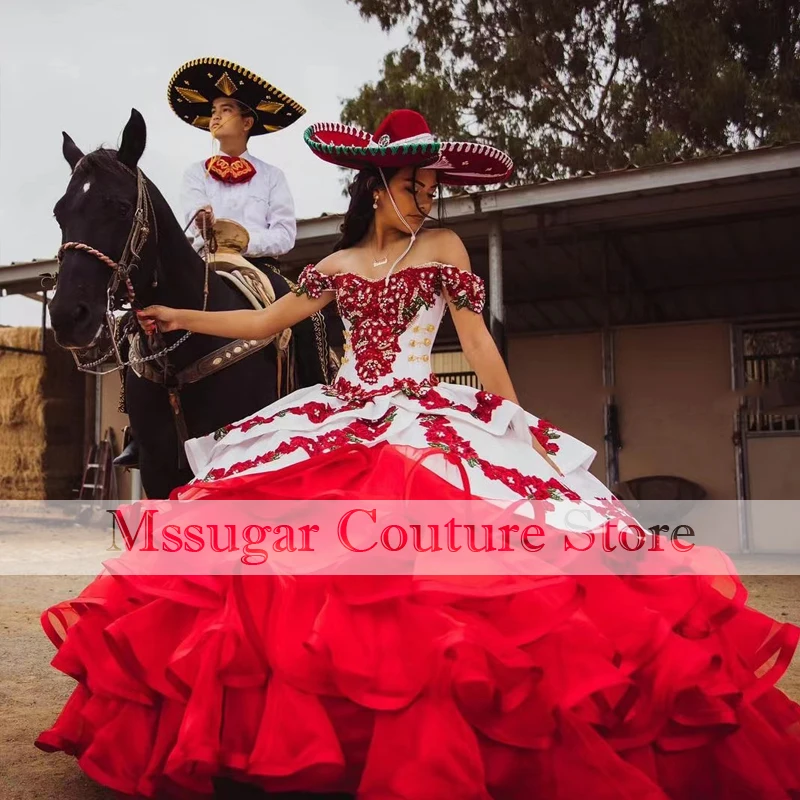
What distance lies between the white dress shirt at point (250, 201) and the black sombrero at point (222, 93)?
27 cm

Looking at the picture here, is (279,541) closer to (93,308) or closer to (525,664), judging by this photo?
(525,664)

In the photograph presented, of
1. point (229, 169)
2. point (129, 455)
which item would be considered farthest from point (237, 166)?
point (129, 455)

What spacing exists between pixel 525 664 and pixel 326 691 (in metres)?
0.41

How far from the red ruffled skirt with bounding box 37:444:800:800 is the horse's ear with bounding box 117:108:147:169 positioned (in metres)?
1.78

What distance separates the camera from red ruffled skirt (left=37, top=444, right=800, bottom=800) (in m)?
1.64

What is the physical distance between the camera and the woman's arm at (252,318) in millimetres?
2611

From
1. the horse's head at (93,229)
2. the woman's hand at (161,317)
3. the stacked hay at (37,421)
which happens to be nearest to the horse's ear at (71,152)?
the horse's head at (93,229)

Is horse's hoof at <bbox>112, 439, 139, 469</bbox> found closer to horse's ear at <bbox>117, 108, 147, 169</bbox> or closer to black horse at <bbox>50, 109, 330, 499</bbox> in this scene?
black horse at <bbox>50, 109, 330, 499</bbox>

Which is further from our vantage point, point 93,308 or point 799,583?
point 799,583

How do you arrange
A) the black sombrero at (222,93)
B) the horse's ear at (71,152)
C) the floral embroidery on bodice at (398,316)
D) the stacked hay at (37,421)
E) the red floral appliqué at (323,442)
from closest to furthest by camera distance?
the red floral appliqué at (323,442)
the floral embroidery on bodice at (398,316)
the horse's ear at (71,152)
the black sombrero at (222,93)
the stacked hay at (37,421)

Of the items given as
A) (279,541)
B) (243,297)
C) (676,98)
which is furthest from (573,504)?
(676,98)

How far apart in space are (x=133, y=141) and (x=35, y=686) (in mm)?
2249

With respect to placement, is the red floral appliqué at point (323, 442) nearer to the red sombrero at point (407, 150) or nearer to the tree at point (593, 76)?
the red sombrero at point (407, 150)

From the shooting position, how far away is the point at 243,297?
358 cm
